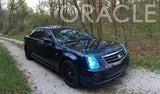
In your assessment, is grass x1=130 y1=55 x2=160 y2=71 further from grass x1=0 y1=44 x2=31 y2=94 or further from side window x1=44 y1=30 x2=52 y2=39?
grass x1=0 y1=44 x2=31 y2=94

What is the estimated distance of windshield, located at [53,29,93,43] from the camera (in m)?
4.11

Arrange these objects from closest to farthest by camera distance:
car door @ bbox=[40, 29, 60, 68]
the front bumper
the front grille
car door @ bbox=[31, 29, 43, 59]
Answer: the front bumper < the front grille < car door @ bbox=[40, 29, 60, 68] < car door @ bbox=[31, 29, 43, 59]

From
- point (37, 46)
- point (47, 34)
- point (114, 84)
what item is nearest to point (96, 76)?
point (114, 84)

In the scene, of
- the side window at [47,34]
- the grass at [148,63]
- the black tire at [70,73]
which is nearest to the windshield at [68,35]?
the side window at [47,34]

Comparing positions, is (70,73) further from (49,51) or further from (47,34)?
(47,34)

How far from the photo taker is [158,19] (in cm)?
796

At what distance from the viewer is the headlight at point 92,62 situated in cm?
295

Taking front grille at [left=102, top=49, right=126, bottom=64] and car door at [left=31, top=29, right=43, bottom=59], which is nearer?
front grille at [left=102, top=49, right=126, bottom=64]

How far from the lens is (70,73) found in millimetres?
3395

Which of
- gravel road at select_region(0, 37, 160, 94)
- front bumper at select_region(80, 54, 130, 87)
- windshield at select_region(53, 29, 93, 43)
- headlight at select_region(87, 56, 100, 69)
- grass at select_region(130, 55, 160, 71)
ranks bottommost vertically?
gravel road at select_region(0, 37, 160, 94)

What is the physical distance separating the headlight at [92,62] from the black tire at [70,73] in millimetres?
430

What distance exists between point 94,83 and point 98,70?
33 cm

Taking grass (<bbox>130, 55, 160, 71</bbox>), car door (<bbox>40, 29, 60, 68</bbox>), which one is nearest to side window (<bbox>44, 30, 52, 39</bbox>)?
car door (<bbox>40, 29, 60, 68</bbox>)

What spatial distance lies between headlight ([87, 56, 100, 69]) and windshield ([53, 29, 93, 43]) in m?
1.32
